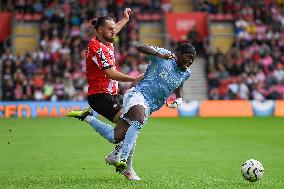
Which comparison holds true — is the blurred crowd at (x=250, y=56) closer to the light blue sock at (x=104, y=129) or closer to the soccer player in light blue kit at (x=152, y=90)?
the light blue sock at (x=104, y=129)

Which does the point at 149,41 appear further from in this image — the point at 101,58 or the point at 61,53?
the point at 101,58

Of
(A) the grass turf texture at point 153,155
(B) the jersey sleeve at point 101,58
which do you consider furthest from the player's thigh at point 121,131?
(B) the jersey sleeve at point 101,58

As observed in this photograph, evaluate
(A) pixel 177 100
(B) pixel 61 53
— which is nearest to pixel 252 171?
(A) pixel 177 100

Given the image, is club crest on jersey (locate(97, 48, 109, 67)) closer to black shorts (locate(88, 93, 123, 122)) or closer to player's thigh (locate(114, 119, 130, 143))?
black shorts (locate(88, 93, 123, 122))

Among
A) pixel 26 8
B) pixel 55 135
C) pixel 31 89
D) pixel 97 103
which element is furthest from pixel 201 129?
pixel 26 8

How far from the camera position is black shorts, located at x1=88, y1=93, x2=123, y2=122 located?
11.2 metres

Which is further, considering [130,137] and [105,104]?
[105,104]

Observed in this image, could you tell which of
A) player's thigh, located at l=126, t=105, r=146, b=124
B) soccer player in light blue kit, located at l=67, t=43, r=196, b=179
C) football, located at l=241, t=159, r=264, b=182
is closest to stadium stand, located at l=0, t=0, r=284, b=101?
soccer player in light blue kit, located at l=67, t=43, r=196, b=179

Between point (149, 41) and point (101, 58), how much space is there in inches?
979

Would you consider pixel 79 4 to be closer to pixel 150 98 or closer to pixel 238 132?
pixel 238 132

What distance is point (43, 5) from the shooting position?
115ft

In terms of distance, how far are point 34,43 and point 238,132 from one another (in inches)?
607

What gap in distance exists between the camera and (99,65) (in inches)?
426

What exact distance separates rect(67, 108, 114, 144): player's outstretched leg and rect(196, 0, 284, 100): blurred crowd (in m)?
21.0
